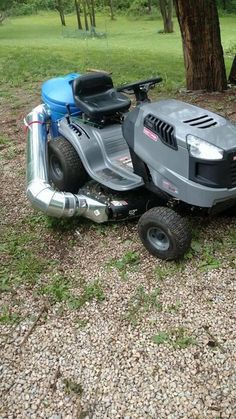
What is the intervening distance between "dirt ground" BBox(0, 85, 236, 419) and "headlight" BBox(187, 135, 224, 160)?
2.48 ft

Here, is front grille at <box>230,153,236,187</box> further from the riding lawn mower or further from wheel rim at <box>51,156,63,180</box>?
wheel rim at <box>51,156,63,180</box>

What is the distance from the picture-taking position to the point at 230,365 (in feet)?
7.53

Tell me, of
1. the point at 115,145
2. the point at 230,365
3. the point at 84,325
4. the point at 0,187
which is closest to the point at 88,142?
the point at 115,145

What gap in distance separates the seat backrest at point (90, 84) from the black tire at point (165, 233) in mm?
1314

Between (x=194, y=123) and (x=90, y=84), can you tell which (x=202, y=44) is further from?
A: (x=194, y=123)

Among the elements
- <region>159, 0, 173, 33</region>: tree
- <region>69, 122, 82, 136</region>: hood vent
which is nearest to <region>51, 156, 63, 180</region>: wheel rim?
<region>69, 122, 82, 136</region>: hood vent

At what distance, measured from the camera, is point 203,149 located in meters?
2.61

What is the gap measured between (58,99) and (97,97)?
0.42m

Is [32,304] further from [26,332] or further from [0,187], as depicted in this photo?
[0,187]

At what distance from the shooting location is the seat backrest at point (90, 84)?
3.66m

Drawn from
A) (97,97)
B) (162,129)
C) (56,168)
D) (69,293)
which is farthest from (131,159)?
(69,293)

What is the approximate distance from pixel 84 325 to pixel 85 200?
100 cm

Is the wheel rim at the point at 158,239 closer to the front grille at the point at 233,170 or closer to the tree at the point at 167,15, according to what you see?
the front grille at the point at 233,170

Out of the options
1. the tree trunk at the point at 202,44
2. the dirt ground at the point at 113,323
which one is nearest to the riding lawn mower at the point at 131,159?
the dirt ground at the point at 113,323
